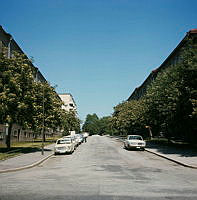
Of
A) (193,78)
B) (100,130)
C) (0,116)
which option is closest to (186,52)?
(193,78)

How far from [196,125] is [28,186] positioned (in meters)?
17.3

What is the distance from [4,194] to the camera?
755 centimetres

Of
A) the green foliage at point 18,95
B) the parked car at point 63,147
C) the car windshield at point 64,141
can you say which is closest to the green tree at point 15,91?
the green foliage at point 18,95

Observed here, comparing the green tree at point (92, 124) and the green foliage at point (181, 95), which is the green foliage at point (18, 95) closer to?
the green foliage at point (181, 95)

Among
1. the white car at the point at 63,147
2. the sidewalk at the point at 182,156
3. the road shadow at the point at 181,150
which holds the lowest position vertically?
the sidewalk at the point at 182,156

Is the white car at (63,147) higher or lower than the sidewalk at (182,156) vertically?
higher

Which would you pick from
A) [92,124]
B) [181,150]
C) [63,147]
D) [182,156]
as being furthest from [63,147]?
[92,124]

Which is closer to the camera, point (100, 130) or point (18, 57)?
point (18, 57)

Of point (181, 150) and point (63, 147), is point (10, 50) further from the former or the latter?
point (181, 150)

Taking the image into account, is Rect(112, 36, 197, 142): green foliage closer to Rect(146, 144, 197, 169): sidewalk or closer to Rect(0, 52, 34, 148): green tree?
Rect(146, 144, 197, 169): sidewalk

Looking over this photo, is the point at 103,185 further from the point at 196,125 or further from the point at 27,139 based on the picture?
the point at 27,139

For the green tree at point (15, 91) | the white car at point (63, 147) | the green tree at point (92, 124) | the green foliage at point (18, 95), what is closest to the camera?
the green tree at point (15, 91)

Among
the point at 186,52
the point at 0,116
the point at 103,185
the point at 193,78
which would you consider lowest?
the point at 103,185

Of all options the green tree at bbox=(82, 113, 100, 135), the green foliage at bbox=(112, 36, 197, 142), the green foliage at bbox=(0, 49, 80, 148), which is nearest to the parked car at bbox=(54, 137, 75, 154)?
the green foliage at bbox=(0, 49, 80, 148)
